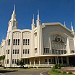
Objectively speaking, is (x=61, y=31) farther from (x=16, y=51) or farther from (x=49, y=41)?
(x=16, y=51)

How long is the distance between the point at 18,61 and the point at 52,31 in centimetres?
1306

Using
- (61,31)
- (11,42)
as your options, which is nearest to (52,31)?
(61,31)

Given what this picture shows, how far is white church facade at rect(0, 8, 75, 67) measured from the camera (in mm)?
48969

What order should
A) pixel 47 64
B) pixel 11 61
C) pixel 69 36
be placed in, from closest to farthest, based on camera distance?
pixel 47 64 → pixel 11 61 → pixel 69 36

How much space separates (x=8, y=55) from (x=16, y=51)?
8.37ft

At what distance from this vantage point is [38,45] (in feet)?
160

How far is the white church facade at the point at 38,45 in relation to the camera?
49.0 meters

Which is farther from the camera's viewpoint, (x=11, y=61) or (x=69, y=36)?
(x=69, y=36)

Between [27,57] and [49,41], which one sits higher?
[49,41]

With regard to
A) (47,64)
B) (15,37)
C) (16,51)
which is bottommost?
(47,64)

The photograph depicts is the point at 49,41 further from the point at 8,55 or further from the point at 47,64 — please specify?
the point at 8,55

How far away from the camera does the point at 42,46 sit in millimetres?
48719

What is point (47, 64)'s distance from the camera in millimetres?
47062

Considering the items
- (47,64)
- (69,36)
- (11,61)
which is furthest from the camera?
(69,36)
